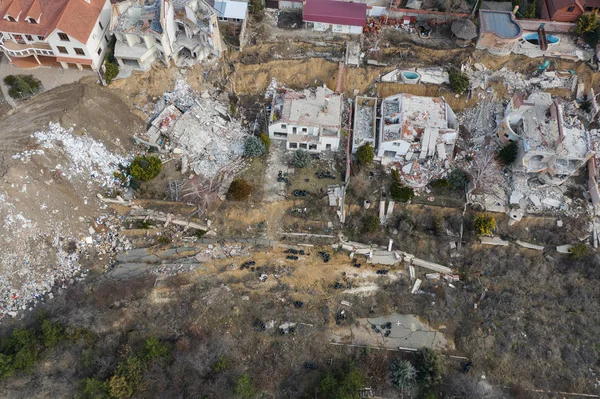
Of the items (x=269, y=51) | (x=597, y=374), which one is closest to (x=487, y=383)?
(x=597, y=374)

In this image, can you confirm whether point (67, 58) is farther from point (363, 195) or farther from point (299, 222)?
point (363, 195)

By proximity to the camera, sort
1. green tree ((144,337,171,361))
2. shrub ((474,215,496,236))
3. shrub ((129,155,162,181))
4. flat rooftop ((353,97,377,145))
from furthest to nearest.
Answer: flat rooftop ((353,97,377,145)) < shrub ((474,215,496,236)) < shrub ((129,155,162,181)) < green tree ((144,337,171,361))

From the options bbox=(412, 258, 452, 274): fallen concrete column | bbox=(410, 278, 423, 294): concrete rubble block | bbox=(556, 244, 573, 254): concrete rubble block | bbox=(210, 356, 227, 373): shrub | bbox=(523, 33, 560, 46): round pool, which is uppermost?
bbox=(523, 33, 560, 46): round pool

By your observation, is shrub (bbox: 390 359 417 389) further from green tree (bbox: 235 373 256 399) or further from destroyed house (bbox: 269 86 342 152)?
destroyed house (bbox: 269 86 342 152)

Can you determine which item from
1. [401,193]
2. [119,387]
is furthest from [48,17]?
[401,193]

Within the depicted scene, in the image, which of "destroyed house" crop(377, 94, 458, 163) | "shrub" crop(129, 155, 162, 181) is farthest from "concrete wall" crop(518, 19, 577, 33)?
"shrub" crop(129, 155, 162, 181)

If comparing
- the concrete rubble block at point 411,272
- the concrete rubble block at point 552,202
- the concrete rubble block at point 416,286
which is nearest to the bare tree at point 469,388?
the concrete rubble block at point 416,286

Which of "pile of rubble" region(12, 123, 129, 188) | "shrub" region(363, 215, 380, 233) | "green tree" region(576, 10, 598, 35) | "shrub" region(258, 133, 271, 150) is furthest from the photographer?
"green tree" region(576, 10, 598, 35)
